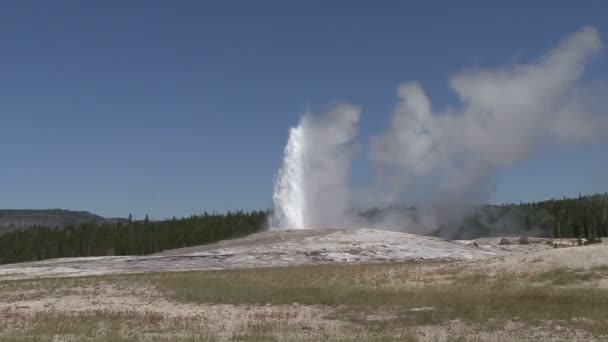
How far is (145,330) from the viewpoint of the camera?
2028 cm

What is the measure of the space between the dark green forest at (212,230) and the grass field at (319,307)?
71209 millimetres

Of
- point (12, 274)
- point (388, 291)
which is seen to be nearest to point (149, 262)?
point (12, 274)

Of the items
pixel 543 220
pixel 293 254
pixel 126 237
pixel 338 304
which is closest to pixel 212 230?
pixel 126 237

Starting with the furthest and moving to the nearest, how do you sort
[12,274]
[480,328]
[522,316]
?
[12,274] < [522,316] < [480,328]

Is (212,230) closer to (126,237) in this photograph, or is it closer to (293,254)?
(126,237)

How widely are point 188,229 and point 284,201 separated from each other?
45731mm

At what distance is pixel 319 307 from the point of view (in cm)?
2553

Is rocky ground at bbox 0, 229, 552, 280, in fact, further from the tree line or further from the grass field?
the tree line

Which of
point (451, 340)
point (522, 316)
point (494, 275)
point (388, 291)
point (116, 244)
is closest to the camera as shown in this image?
point (451, 340)

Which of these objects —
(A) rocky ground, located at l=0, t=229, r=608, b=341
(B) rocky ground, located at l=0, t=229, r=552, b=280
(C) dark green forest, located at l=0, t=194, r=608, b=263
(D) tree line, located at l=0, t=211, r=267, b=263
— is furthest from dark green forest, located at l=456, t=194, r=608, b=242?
(A) rocky ground, located at l=0, t=229, r=608, b=341

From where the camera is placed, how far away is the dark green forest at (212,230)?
115875mm

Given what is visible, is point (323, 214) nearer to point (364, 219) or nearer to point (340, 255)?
point (364, 219)

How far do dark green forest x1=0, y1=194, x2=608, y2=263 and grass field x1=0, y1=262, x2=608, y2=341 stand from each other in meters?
71.2

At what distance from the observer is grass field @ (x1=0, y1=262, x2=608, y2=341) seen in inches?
766
